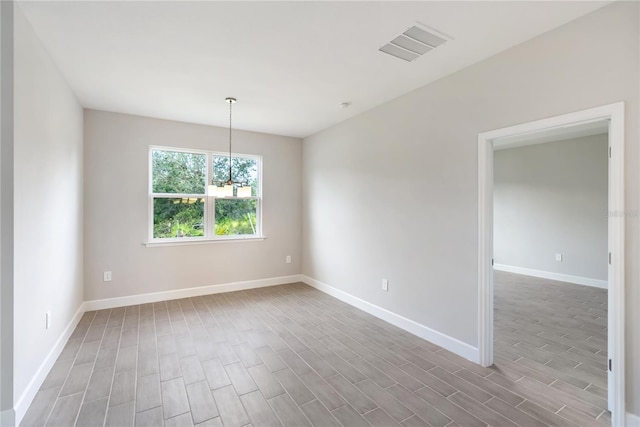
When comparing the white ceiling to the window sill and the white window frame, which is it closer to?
the white window frame

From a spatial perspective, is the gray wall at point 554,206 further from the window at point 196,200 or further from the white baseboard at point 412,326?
the window at point 196,200

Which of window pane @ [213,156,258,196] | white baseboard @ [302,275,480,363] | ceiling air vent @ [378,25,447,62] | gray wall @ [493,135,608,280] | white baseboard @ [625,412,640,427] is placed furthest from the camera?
gray wall @ [493,135,608,280]

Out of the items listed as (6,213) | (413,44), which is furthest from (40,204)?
(413,44)

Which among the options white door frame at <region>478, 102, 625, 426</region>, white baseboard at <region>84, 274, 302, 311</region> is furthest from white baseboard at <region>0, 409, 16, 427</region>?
white door frame at <region>478, 102, 625, 426</region>

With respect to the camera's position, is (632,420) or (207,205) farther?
(207,205)

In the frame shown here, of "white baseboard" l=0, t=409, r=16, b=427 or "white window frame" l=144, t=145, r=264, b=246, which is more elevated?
"white window frame" l=144, t=145, r=264, b=246

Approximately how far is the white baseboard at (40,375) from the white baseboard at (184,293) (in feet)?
2.22

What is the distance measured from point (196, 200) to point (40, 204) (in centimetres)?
243

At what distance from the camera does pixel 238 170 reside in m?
5.22

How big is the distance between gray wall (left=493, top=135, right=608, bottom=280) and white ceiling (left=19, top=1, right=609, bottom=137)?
14.8ft

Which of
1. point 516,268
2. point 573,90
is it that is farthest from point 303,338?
point 516,268

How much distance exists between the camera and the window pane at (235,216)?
16.5 feet

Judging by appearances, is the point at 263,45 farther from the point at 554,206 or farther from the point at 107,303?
the point at 554,206

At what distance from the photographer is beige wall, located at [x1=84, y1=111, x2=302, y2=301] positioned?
408 centimetres
